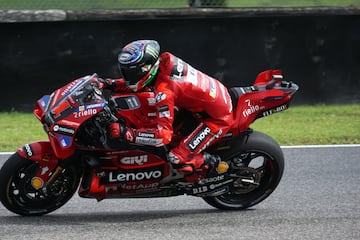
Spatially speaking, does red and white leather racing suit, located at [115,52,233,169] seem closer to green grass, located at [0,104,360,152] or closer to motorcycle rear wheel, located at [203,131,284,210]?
motorcycle rear wheel, located at [203,131,284,210]

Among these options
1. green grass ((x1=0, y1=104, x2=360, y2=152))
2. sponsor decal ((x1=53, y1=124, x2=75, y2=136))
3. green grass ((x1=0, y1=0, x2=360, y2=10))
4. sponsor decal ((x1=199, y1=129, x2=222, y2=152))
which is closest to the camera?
sponsor decal ((x1=53, y1=124, x2=75, y2=136))

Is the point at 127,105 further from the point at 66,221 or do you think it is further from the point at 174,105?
the point at 66,221

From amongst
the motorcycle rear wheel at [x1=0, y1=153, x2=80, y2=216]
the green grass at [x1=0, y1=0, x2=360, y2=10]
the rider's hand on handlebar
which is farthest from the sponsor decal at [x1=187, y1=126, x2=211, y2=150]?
the green grass at [x1=0, y1=0, x2=360, y2=10]

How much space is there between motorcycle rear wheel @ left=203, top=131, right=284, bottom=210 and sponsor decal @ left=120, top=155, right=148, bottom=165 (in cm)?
69

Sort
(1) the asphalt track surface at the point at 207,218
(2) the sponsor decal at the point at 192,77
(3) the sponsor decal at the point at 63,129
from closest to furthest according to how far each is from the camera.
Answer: (3) the sponsor decal at the point at 63,129 < (1) the asphalt track surface at the point at 207,218 < (2) the sponsor decal at the point at 192,77

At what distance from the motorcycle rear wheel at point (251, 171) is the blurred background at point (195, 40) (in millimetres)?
4376

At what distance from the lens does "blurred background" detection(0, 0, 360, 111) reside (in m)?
10.7

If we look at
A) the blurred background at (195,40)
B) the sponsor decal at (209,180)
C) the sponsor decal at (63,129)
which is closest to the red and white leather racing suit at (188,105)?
the sponsor decal at (209,180)

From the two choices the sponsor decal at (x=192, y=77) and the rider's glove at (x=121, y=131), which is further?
the sponsor decal at (x=192, y=77)

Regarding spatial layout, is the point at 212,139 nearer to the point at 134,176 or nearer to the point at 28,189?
the point at 134,176

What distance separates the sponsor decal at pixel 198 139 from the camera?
631 centimetres

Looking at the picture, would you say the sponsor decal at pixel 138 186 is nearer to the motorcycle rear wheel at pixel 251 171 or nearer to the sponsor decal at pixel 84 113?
the motorcycle rear wheel at pixel 251 171

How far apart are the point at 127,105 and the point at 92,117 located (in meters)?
0.38

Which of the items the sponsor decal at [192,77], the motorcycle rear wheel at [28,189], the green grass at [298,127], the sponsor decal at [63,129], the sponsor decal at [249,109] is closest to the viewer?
the sponsor decal at [63,129]
